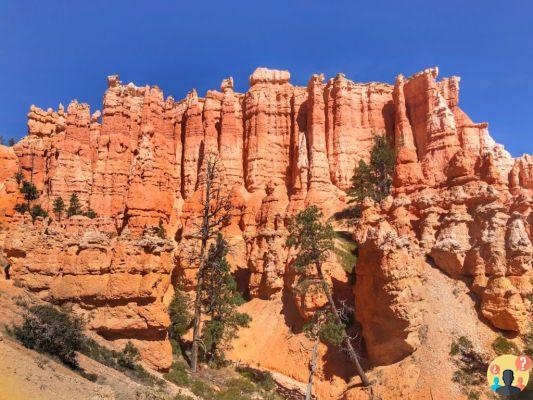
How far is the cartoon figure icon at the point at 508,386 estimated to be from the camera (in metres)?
8.09

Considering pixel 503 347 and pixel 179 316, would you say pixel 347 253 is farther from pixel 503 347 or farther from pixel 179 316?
pixel 503 347

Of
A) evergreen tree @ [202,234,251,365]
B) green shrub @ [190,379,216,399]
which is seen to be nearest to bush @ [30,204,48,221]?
evergreen tree @ [202,234,251,365]

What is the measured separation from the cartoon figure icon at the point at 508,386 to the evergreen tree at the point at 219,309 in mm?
18956

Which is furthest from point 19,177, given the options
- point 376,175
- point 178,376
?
point 178,376

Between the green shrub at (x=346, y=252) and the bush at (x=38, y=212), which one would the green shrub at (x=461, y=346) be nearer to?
the green shrub at (x=346, y=252)

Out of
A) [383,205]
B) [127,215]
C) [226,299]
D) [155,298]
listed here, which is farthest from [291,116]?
[155,298]

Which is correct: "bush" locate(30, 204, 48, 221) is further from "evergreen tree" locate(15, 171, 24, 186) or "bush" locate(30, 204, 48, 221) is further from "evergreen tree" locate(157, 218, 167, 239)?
"evergreen tree" locate(157, 218, 167, 239)

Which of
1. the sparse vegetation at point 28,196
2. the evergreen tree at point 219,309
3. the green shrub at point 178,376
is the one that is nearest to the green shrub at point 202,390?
the green shrub at point 178,376

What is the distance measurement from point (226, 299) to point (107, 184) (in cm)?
3347

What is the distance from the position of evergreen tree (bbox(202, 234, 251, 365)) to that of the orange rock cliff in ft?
11.5

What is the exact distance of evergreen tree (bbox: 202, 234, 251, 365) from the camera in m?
26.6

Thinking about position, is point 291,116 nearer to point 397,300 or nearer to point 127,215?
point 127,215

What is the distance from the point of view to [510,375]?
840cm

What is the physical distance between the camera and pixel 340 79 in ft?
180
